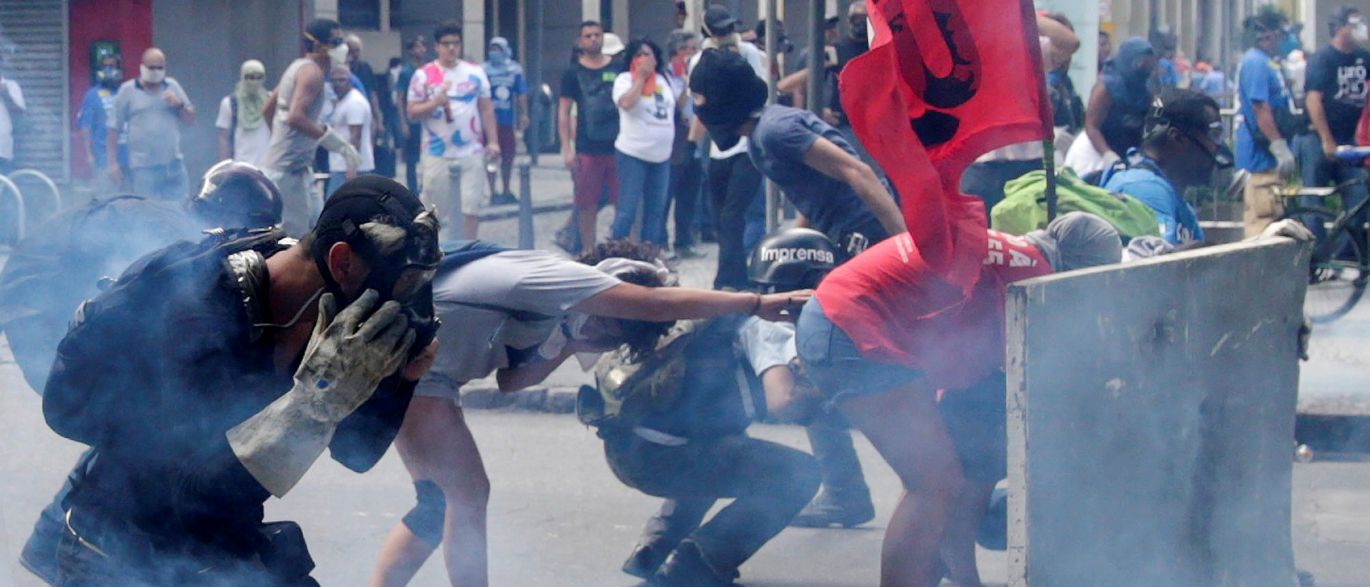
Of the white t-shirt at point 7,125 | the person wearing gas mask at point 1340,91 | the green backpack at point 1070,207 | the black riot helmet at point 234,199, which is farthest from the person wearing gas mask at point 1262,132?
the black riot helmet at point 234,199

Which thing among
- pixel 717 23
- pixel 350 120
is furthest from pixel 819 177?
pixel 350 120

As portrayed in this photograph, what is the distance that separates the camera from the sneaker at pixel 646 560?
488 cm

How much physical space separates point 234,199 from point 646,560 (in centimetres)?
151

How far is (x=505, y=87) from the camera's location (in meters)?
14.5

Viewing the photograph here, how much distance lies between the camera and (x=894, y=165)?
3.81m

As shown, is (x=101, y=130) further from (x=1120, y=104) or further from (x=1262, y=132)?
(x=1262, y=132)

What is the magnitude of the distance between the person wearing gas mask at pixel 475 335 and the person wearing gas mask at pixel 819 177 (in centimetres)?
129

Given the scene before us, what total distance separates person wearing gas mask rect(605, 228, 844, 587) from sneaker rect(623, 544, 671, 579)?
3.0 inches

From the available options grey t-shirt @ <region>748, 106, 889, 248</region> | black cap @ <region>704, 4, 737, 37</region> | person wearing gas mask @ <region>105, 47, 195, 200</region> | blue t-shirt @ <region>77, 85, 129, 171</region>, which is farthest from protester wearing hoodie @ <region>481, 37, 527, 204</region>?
grey t-shirt @ <region>748, 106, 889, 248</region>

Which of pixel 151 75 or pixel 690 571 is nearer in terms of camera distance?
pixel 690 571

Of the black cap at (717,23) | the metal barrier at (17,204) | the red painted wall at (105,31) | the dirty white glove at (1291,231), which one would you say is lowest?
the dirty white glove at (1291,231)

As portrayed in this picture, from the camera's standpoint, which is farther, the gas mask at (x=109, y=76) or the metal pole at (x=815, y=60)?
the gas mask at (x=109, y=76)

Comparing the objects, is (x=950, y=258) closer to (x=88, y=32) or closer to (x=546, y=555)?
(x=546, y=555)

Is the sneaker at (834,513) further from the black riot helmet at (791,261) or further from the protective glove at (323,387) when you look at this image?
the protective glove at (323,387)
